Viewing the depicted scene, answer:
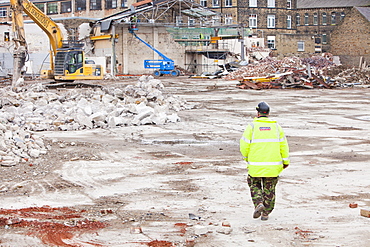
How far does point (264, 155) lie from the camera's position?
6543 millimetres

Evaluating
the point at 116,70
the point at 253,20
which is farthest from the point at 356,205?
the point at 253,20

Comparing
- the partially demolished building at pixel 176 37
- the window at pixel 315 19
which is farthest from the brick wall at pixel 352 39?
the window at pixel 315 19

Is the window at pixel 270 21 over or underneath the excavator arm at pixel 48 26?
over

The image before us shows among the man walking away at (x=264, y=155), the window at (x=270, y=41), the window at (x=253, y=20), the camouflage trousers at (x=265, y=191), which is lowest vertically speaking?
the camouflage trousers at (x=265, y=191)

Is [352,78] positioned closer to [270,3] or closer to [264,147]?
[264,147]

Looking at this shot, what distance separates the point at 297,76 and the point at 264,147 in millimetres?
28400

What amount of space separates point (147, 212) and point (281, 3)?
7009 cm

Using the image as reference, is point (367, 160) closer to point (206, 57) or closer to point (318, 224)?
point (318, 224)

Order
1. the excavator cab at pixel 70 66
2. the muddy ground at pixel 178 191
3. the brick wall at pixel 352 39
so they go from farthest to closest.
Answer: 1. the brick wall at pixel 352 39
2. the excavator cab at pixel 70 66
3. the muddy ground at pixel 178 191

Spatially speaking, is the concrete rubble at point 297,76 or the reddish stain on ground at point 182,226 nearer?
the reddish stain on ground at point 182,226

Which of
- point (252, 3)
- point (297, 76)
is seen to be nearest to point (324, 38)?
point (252, 3)

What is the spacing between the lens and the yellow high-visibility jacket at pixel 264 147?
6535 millimetres

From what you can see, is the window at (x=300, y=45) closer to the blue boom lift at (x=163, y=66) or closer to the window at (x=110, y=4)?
the blue boom lift at (x=163, y=66)

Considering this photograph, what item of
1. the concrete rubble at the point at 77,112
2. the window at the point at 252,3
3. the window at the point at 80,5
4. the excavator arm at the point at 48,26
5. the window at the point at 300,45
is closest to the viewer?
the concrete rubble at the point at 77,112
